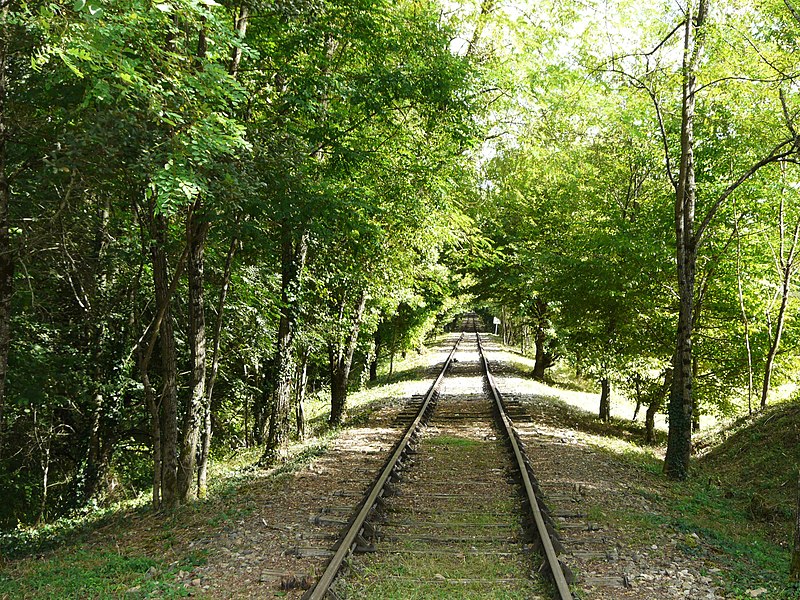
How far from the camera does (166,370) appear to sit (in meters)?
8.49

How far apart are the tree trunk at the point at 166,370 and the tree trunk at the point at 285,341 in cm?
275

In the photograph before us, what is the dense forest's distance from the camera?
6.23 m

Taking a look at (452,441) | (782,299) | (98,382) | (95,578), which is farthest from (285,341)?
(782,299)

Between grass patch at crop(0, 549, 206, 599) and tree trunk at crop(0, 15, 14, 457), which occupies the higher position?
tree trunk at crop(0, 15, 14, 457)

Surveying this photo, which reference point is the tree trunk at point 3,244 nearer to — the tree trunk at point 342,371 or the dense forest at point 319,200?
the dense forest at point 319,200

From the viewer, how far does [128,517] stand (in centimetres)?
888

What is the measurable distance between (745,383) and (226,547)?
13.2 m

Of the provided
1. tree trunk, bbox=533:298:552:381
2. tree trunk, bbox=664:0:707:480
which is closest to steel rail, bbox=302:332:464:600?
tree trunk, bbox=664:0:707:480

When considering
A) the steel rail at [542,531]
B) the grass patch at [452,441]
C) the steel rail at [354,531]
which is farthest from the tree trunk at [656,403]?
the steel rail at [354,531]

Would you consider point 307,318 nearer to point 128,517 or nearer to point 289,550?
point 128,517

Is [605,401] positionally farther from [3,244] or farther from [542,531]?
[3,244]

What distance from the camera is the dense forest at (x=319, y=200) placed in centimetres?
623

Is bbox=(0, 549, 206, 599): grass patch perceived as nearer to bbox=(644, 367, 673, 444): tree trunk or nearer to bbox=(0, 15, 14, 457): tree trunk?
bbox=(0, 15, 14, 457): tree trunk

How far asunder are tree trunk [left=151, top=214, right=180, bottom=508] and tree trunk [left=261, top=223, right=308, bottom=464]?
108 inches
